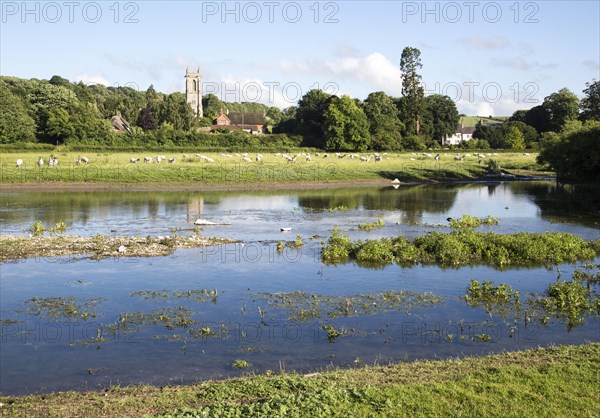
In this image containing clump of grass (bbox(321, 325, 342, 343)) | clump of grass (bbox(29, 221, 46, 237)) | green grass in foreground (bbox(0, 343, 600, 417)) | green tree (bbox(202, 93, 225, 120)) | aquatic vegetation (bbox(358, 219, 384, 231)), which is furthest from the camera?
green tree (bbox(202, 93, 225, 120))

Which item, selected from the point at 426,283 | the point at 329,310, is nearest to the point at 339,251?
the point at 426,283

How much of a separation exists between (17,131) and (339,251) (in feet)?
227

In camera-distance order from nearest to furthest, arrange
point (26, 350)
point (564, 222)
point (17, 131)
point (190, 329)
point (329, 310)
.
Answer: point (26, 350) < point (190, 329) < point (329, 310) < point (564, 222) < point (17, 131)

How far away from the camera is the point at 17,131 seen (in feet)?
269

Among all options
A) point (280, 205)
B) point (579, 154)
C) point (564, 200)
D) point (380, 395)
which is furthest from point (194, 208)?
point (579, 154)

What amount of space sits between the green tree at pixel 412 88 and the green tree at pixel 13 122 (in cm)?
6569

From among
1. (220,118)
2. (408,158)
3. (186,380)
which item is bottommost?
(186,380)

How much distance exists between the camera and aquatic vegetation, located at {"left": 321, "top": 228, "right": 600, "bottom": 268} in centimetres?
2597

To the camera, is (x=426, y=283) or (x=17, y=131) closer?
(x=426, y=283)

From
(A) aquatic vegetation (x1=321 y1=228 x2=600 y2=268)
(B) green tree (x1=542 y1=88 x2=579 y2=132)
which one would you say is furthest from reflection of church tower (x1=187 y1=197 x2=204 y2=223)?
(B) green tree (x1=542 y1=88 x2=579 y2=132)

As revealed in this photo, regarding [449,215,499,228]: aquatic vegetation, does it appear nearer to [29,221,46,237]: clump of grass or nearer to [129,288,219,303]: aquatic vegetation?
[129,288,219,303]: aquatic vegetation

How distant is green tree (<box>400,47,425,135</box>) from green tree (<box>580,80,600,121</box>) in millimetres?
28148

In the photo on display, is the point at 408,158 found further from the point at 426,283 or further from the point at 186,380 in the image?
the point at 186,380

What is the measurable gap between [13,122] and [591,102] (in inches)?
3501
